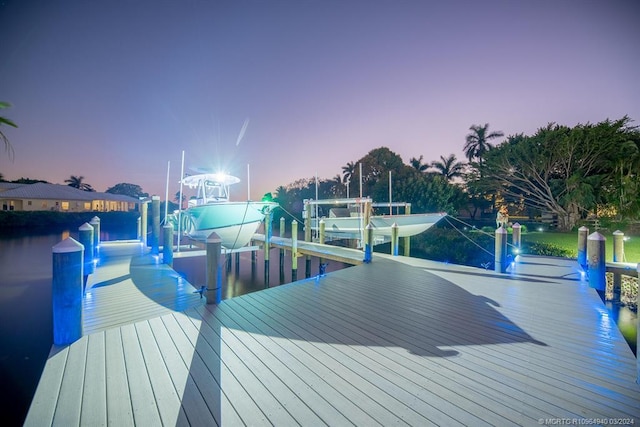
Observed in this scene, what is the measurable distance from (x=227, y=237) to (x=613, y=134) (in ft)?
93.1

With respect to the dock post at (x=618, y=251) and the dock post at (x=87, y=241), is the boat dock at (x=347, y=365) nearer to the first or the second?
the dock post at (x=87, y=241)

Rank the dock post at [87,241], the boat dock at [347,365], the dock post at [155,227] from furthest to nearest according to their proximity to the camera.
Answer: the dock post at [155,227] < the dock post at [87,241] < the boat dock at [347,365]

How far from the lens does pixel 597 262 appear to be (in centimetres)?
554

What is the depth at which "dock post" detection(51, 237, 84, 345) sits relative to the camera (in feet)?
9.77

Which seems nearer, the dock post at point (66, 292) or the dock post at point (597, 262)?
the dock post at point (66, 292)

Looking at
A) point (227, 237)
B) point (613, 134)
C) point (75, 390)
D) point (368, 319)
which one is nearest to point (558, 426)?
point (368, 319)

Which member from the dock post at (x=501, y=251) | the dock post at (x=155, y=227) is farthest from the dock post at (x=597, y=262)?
the dock post at (x=155, y=227)

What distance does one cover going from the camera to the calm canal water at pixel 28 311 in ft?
17.9

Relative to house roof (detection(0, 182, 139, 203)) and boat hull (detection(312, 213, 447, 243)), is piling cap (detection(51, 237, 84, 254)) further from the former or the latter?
house roof (detection(0, 182, 139, 203))

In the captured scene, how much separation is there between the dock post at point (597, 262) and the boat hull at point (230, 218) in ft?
34.4

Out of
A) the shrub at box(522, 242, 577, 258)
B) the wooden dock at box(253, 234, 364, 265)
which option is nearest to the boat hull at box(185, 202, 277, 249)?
the wooden dock at box(253, 234, 364, 265)

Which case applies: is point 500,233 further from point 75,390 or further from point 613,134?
point 613,134

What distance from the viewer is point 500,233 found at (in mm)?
6789

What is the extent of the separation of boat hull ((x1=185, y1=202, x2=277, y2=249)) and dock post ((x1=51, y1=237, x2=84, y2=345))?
7.71 metres
